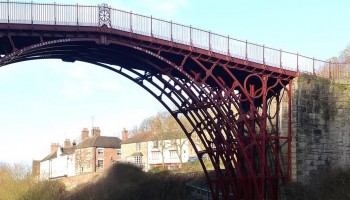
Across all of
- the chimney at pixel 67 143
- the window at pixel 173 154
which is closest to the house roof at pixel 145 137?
the window at pixel 173 154

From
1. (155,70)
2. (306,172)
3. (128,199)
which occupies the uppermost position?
(155,70)

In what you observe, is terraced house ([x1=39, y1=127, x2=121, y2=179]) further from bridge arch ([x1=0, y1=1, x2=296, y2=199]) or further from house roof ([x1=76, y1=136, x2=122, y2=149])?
bridge arch ([x1=0, y1=1, x2=296, y2=199])

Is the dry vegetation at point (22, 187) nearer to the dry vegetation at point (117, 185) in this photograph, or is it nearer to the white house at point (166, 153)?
the dry vegetation at point (117, 185)

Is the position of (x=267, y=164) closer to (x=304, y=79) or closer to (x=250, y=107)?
(x=250, y=107)

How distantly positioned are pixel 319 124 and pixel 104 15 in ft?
37.7

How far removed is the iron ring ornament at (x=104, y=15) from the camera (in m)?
19.8

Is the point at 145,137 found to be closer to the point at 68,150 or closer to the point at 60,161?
the point at 68,150

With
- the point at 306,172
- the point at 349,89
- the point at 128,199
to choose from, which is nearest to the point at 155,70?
the point at 306,172

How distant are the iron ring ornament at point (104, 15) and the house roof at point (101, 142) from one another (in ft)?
177

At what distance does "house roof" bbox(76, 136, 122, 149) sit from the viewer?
73.1 meters

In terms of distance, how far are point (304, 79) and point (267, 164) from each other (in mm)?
4546

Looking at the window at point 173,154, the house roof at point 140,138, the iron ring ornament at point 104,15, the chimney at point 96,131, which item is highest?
the iron ring ornament at point 104,15

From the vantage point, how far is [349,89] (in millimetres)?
25219

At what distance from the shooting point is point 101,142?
242 ft
